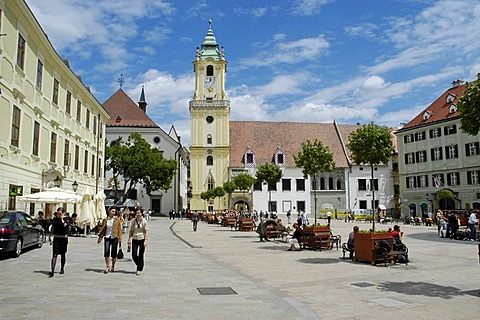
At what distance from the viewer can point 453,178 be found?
49.3m

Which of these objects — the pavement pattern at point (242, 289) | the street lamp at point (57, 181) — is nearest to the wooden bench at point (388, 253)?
the pavement pattern at point (242, 289)

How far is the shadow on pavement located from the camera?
386 inches

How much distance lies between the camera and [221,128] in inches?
2894

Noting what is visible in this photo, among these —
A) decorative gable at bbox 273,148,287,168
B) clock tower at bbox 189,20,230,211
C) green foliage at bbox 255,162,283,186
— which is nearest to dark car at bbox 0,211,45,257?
green foliage at bbox 255,162,283,186

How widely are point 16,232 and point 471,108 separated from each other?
14.5 metres

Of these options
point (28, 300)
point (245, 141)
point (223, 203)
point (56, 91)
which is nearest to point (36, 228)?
point (28, 300)

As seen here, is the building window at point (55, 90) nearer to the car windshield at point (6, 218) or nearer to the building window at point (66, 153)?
the building window at point (66, 153)

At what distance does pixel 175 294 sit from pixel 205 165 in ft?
207

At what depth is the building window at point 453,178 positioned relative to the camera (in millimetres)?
48812

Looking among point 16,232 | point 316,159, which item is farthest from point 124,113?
point 16,232

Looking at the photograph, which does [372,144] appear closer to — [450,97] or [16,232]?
[16,232]

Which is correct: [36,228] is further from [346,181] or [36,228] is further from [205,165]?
[346,181]

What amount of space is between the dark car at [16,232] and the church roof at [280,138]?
188ft

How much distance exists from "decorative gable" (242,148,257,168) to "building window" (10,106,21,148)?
176ft
